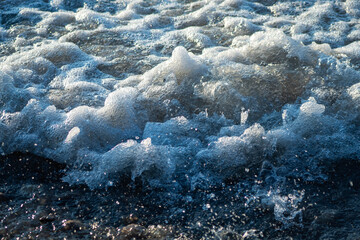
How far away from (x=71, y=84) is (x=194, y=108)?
1253mm

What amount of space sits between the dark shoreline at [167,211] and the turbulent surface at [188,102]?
0.07 meters

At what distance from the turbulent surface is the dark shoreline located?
2.8 inches

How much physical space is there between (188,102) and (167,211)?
3.99 ft

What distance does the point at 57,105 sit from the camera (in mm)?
3121

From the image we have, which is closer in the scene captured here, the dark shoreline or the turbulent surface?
the dark shoreline

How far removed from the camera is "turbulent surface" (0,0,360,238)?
2381 millimetres

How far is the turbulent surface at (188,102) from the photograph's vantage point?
93.7 inches

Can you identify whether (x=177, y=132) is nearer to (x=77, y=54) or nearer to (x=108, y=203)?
(x=108, y=203)

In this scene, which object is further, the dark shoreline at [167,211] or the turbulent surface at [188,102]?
the turbulent surface at [188,102]

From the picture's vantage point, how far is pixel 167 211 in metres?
2.08

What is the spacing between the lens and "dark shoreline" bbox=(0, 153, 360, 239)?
1910 mm

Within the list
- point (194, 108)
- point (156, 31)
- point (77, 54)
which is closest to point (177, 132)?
point (194, 108)

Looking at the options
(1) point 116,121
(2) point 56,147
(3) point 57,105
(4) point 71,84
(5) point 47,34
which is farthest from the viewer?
(5) point 47,34

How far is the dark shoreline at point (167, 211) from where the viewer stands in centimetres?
191
